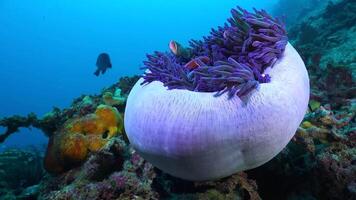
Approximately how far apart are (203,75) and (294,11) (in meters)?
20.0

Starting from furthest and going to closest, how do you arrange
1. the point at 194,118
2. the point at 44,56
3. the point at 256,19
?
the point at 44,56 < the point at 256,19 < the point at 194,118

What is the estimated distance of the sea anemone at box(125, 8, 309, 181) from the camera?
201 cm

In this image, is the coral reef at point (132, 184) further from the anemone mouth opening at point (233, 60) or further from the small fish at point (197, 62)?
the small fish at point (197, 62)

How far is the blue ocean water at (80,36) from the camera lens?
262 feet

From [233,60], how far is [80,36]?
391 feet

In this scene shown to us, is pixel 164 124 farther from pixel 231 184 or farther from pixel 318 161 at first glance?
pixel 318 161

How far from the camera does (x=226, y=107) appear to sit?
2.02 meters

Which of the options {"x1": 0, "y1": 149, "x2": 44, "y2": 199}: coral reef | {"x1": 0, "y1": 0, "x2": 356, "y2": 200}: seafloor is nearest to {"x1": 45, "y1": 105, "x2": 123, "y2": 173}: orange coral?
{"x1": 0, "y1": 0, "x2": 356, "y2": 200}: seafloor

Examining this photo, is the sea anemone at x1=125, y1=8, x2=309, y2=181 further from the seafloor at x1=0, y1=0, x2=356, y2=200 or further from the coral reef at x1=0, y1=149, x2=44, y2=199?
the coral reef at x1=0, y1=149, x2=44, y2=199

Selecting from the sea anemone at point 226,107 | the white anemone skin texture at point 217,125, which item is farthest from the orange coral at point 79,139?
the white anemone skin texture at point 217,125

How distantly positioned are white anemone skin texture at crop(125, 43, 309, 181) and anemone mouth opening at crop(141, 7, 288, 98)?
85 mm

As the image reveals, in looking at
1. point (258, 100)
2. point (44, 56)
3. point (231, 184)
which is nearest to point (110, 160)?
point (231, 184)

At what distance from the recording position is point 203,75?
2.19 metres

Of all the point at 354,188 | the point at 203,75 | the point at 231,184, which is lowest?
the point at 354,188
